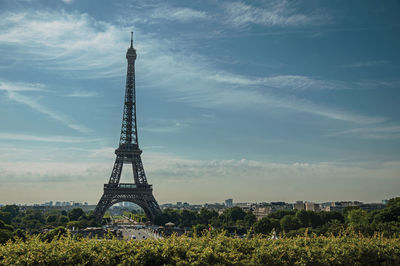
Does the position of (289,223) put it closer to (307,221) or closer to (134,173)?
(307,221)

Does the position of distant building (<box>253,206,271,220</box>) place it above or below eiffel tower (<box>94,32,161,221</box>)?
below

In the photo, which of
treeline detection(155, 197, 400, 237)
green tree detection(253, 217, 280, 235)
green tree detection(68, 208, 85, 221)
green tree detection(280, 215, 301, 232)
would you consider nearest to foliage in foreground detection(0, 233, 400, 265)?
treeline detection(155, 197, 400, 237)

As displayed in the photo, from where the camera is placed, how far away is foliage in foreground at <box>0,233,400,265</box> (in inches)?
390

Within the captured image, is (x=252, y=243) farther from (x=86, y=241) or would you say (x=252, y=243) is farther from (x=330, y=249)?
(x=86, y=241)

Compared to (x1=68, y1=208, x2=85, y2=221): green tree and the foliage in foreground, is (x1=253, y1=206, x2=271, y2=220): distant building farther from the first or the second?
the foliage in foreground

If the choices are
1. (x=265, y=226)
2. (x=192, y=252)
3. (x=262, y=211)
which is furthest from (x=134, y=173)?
(x=262, y=211)

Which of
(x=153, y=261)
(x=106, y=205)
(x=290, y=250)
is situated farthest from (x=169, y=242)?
(x=106, y=205)

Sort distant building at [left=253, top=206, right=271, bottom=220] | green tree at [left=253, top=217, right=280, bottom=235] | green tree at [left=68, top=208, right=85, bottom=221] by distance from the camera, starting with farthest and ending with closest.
A: distant building at [left=253, top=206, right=271, bottom=220] < green tree at [left=68, top=208, right=85, bottom=221] < green tree at [left=253, top=217, right=280, bottom=235]

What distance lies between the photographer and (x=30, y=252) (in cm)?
977

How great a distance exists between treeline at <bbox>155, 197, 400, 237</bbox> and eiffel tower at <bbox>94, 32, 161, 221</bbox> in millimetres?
6894

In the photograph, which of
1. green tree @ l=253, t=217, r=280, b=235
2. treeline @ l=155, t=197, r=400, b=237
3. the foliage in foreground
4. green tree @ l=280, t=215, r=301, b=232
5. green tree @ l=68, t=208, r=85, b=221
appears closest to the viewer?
the foliage in foreground

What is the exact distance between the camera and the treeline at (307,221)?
47062 mm

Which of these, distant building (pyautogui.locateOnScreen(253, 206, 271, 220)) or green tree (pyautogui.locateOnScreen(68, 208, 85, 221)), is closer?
green tree (pyautogui.locateOnScreen(68, 208, 85, 221))

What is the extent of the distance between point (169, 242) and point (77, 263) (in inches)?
108
